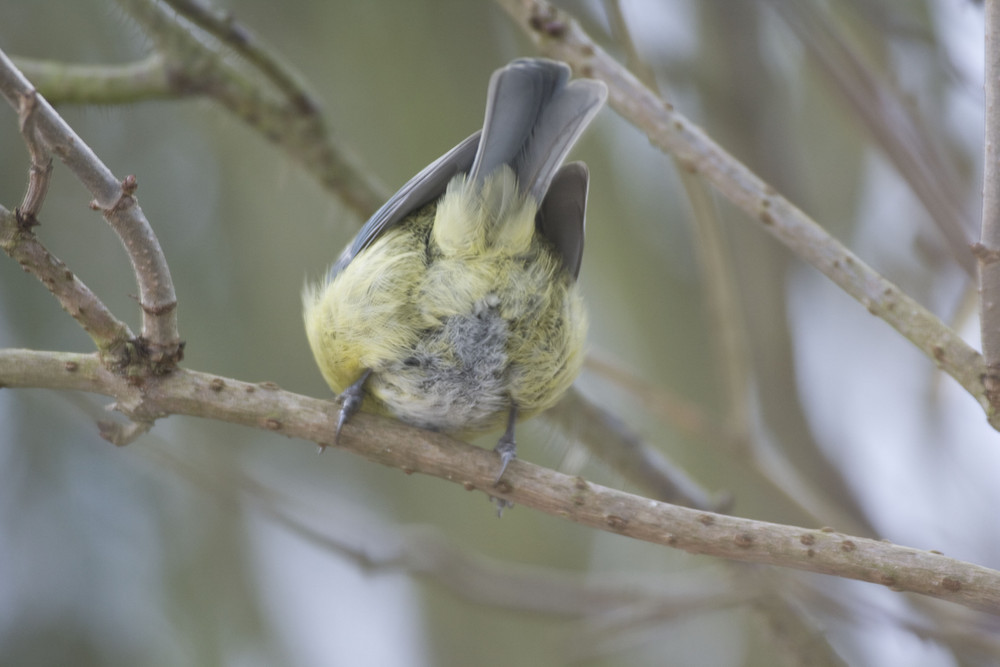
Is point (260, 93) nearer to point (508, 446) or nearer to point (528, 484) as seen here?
point (508, 446)

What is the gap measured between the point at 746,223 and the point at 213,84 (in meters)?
2.18

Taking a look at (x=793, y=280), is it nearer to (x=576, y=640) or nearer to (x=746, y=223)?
(x=746, y=223)

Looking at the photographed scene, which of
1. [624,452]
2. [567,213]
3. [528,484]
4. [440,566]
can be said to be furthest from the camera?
[624,452]

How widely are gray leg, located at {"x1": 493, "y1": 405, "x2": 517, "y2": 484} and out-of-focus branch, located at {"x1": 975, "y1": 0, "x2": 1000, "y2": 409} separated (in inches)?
37.5

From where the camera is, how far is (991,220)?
160 centimetres

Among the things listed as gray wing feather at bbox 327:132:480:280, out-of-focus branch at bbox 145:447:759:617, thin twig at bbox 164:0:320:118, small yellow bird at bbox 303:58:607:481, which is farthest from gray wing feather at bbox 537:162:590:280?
out-of-focus branch at bbox 145:447:759:617

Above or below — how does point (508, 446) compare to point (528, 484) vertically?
above

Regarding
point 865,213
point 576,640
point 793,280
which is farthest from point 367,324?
point 865,213

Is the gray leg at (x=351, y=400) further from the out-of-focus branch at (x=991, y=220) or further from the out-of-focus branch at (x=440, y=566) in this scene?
the out-of-focus branch at (x=991, y=220)

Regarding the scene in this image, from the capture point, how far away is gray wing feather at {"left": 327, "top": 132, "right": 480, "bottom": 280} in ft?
7.58

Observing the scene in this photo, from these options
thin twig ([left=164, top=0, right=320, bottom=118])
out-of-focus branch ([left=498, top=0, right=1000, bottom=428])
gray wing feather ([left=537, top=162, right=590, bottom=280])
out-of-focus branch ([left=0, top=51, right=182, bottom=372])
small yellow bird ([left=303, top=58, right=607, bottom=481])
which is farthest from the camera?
thin twig ([left=164, top=0, right=320, bottom=118])

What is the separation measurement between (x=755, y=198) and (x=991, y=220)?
50 cm


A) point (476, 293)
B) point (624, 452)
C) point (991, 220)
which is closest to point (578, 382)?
point (624, 452)

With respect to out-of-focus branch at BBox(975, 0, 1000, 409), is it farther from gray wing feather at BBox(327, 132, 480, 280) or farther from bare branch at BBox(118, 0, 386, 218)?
bare branch at BBox(118, 0, 386, 218)
